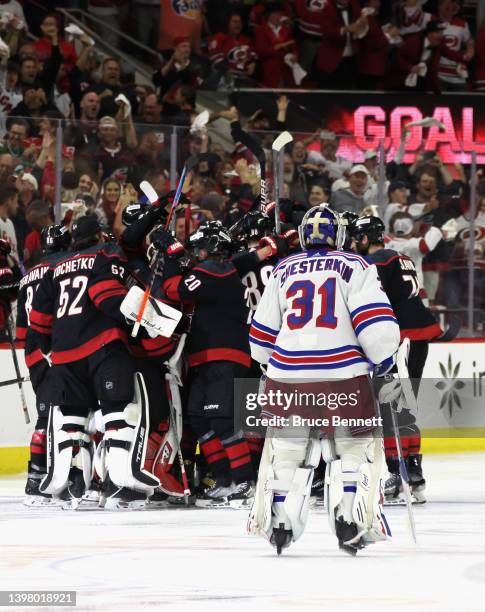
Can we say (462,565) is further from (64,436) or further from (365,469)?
(64,436)

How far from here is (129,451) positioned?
292 inches

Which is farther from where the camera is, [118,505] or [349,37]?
[349,37]

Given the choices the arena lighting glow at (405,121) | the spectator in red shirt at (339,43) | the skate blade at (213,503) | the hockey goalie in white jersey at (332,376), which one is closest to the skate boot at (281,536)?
the hockey goalie in white jersey at (332,376)

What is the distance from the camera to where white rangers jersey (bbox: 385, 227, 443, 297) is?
34.0ft

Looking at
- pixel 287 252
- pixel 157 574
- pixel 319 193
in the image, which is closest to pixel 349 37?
pixel 319 193

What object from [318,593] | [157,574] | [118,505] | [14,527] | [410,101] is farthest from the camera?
[410,101]

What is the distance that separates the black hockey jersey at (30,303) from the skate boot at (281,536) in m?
2.50

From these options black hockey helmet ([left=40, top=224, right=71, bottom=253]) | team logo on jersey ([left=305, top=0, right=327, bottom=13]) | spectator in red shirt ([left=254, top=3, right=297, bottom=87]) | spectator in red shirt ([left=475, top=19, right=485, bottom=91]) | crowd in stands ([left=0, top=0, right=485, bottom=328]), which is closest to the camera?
black hockey helmet ([left=40, top=224, right=71, bottom=253])

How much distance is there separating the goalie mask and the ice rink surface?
3.97ft

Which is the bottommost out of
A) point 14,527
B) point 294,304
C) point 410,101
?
point 14,527

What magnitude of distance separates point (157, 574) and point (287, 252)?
3.13 m

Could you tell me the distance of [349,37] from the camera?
14.0m

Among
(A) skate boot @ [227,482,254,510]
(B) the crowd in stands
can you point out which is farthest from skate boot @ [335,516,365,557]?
(B) the crowd in stands

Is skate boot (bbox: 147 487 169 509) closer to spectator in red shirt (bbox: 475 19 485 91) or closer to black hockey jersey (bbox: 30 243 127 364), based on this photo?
black hockey jersey (bbox: 30 243 127 364)
